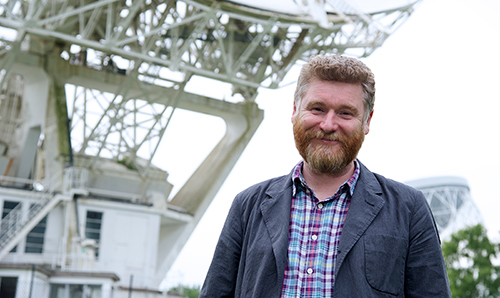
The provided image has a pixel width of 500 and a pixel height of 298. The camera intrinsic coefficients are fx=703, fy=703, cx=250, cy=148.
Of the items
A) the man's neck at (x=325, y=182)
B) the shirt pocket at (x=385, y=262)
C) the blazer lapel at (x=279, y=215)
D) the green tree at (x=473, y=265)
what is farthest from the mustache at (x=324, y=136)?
the green tree at (x=473, y=265)

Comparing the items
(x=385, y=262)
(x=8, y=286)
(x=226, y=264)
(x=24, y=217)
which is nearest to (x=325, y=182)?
(x=385, y=262)

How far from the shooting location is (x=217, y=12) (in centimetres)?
2584

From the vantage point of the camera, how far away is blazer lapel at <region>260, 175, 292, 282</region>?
124 inches

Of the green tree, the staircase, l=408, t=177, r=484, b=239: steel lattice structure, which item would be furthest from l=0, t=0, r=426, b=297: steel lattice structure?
l=408, t=177, r=484, b=239: steel lattice structure

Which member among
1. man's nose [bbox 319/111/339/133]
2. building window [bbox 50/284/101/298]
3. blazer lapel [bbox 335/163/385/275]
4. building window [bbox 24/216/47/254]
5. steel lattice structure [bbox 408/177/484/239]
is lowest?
building window [bbox 50/284/101/298]

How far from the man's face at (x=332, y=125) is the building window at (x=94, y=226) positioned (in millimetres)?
28556

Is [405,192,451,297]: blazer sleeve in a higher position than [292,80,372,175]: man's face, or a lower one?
lower

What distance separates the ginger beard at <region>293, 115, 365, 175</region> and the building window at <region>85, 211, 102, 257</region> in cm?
2853

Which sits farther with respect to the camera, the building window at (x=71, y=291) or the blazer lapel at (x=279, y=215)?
the building window at (x=71, y=291)

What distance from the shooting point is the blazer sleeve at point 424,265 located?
10.2 ft

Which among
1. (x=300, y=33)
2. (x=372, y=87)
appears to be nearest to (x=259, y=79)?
(x=300, y=33)

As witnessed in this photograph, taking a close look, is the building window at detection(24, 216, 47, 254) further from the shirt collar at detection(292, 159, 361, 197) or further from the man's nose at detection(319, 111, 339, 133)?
the man's nose at detection(319, 111, 339, 133)

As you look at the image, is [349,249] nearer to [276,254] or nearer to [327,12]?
[276,254]

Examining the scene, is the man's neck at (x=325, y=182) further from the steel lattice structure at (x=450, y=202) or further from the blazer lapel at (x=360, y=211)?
the steel lattice structure at (x=450, y=202)
